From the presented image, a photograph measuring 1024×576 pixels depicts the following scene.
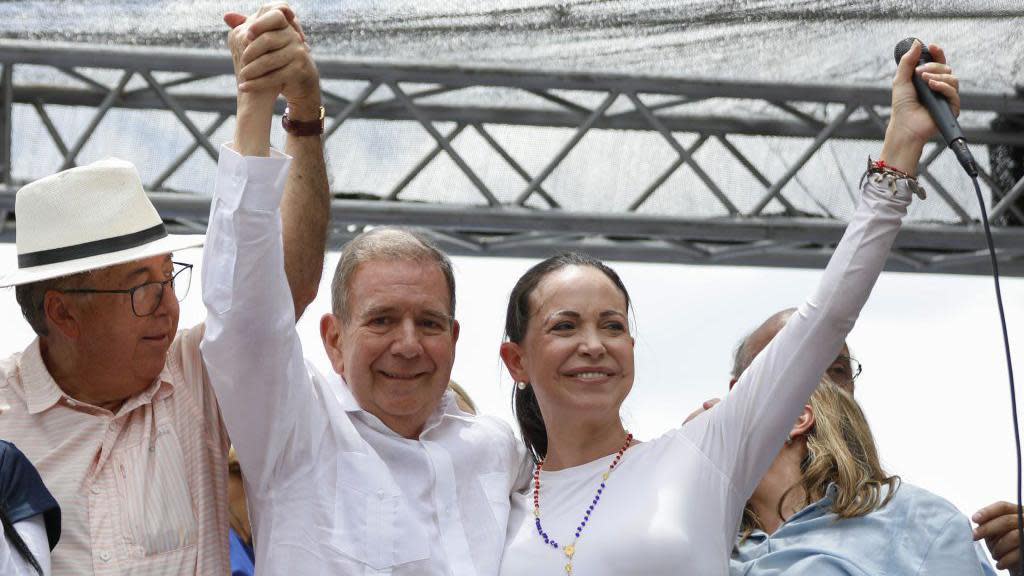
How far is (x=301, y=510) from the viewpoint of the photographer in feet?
7.93

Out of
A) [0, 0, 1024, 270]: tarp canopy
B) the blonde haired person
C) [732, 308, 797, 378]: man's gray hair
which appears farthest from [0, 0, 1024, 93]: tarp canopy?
the blonde haired person

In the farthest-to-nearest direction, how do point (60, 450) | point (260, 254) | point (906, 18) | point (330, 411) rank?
point (906, 18) < point (330, 411) < point (60, 450) < point (260, 254)

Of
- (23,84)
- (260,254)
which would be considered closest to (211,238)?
(260,254)

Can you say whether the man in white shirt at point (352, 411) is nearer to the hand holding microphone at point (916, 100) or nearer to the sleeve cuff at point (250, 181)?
the sleeve cuff at point (250, 181)

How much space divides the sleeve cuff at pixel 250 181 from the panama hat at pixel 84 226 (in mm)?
267

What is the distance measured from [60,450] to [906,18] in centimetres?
356

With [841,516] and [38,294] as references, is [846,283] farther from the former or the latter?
[38,294]

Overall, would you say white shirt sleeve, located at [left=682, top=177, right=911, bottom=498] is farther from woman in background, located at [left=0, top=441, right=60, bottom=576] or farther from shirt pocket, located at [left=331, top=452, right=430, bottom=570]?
woman in background, located at [left=0, top=441, right=60, bottom=576]

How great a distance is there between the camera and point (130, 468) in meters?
2.39

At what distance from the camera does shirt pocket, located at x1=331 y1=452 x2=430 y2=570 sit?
2.41m

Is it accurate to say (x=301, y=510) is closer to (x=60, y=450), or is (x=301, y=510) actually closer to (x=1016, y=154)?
(x=60, y=450)

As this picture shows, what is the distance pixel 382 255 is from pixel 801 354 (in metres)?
0.78

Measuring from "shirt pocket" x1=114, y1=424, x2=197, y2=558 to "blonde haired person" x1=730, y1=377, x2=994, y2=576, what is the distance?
3.44 feet

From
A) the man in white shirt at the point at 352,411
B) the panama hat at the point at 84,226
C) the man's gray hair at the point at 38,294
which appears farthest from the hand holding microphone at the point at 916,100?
the man's gray hair at the point at 38,294
